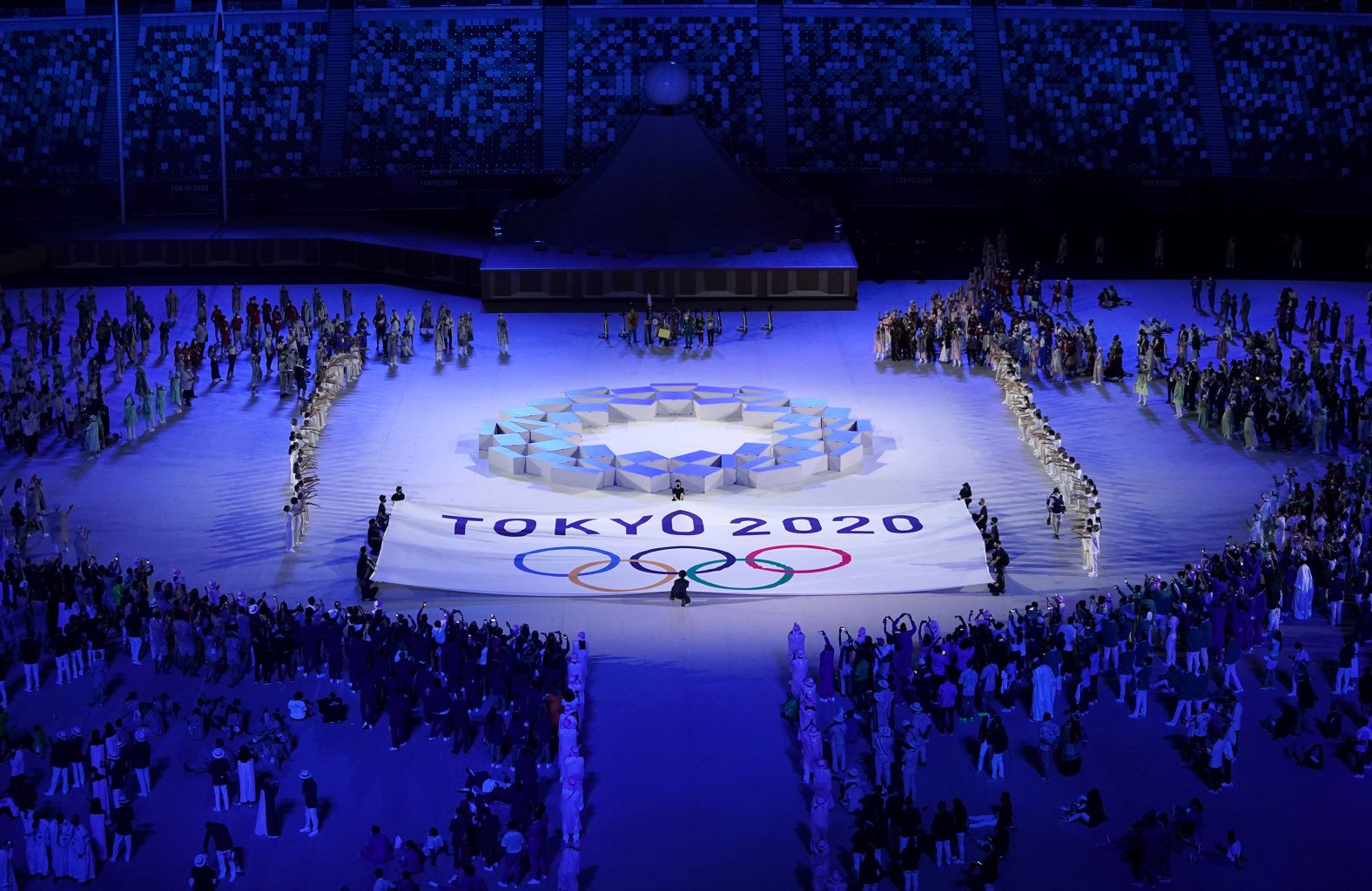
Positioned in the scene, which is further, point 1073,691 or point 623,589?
point 623,589

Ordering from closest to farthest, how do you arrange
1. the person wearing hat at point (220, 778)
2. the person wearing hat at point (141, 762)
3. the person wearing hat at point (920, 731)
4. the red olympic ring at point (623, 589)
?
the person wearing hat at point (220, 778)
the person wearing hat at point (141, 762)
the person wearing hat at point (920, 731)
the red olympic ring at point (623, 589)

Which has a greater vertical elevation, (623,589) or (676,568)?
(676,568)

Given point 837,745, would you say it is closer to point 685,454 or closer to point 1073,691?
point 1073,691

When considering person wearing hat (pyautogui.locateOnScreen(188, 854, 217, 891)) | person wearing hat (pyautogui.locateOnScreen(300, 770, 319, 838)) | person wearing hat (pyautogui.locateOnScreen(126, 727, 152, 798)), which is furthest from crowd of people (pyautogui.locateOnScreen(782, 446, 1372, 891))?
person wearing hat (pyautogui.locateOnScreen(126, 727, 152, 798))

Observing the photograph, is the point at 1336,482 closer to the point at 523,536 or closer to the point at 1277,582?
the point at 1277,582

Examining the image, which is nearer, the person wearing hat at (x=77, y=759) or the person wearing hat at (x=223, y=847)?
the person wearing hat at (x=223, y=847)

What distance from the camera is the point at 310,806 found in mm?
29938

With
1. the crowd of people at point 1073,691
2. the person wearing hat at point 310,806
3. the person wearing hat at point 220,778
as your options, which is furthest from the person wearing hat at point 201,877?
the crowd of people at point 1073,691

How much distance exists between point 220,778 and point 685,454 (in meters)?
17.7

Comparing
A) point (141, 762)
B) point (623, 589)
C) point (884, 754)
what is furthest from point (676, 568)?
point (141, 762)

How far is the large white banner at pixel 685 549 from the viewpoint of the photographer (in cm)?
3872

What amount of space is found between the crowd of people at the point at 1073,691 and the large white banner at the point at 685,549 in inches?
90.5

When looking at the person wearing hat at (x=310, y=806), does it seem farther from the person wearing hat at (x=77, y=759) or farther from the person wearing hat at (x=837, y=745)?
the person wearing hat at (x=837, y=745)

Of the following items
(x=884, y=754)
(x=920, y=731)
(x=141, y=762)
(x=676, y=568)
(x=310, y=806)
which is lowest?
(x=310, y=806)
